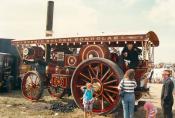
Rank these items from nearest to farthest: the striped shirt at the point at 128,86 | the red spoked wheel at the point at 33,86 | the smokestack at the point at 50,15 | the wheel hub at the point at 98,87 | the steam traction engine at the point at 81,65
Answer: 1. the striped shirt at the point at 128,86
2. the steam traction engine at the point at 81,65
3. the wheel hub at the point at 98,87
4. the red spoked wheel at the point at 33,86
5. the smokestack at the point at 50,15

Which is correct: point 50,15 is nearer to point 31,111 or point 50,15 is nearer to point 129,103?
point 31,111

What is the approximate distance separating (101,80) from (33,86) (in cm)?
386

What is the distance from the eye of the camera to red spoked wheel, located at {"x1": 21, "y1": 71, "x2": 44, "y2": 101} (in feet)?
47.3

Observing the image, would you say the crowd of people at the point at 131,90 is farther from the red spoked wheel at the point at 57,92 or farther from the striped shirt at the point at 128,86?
the red spoked wheel at the point at 57,92

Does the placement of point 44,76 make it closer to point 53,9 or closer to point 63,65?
point 63,65

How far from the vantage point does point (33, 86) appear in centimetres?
1480

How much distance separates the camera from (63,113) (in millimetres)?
12117

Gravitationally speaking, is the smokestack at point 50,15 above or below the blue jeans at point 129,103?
above

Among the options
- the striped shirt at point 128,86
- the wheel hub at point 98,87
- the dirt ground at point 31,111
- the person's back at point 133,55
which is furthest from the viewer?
the person's back at point 133,55

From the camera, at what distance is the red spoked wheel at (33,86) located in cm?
1442

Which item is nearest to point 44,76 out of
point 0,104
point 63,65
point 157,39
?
point 63,65

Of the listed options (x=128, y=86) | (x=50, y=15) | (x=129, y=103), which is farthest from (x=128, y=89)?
(x=50, y=15)

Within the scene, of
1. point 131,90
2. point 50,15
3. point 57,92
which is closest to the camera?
point 131,90

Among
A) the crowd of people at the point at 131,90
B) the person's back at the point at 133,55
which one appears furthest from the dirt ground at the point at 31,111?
the person's back at the point at 133,55
